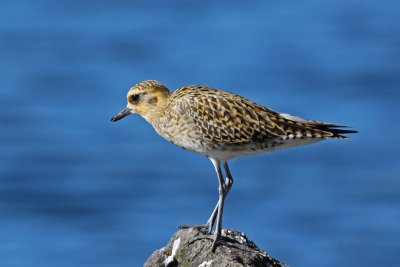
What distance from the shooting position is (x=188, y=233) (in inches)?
381

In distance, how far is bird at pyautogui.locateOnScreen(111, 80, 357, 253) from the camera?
10.4m

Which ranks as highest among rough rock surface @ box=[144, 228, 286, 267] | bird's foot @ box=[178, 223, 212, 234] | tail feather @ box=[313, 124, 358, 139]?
tail feather @ box=[313, 124, 358, 139]

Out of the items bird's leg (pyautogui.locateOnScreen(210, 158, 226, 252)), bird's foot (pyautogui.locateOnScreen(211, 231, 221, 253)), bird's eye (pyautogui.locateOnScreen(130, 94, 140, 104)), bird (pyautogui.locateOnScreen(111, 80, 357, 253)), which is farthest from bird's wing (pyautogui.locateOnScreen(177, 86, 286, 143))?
bird's foot (pyautogui.locateOnScreen(211, 231, 221, 253))

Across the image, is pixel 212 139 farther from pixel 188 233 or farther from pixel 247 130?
pixel 188 233

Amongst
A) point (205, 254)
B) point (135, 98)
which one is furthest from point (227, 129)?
point (205, 254)

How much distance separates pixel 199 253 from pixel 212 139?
1643mm

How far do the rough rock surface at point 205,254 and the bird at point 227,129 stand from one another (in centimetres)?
53

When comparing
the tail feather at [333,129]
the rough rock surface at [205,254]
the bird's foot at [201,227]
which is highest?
the tail feather at [333,129]

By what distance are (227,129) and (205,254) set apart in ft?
5.84

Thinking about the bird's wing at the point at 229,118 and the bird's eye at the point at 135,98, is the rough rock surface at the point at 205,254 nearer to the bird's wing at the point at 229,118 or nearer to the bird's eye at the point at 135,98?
the bird's wing at the point at 229,118

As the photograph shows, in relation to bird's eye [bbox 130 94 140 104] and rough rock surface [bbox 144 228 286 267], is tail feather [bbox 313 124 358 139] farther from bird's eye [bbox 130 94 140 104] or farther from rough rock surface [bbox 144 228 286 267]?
bird's eye [bbox 130 94 140 104]

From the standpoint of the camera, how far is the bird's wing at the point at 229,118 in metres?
10.4

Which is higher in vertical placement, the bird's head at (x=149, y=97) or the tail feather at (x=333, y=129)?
the bird's head at (x=149, y=97)

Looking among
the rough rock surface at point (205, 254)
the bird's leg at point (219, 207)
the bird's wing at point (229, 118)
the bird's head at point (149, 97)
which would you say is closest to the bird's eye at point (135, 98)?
the bird's head at point (149, 97)
